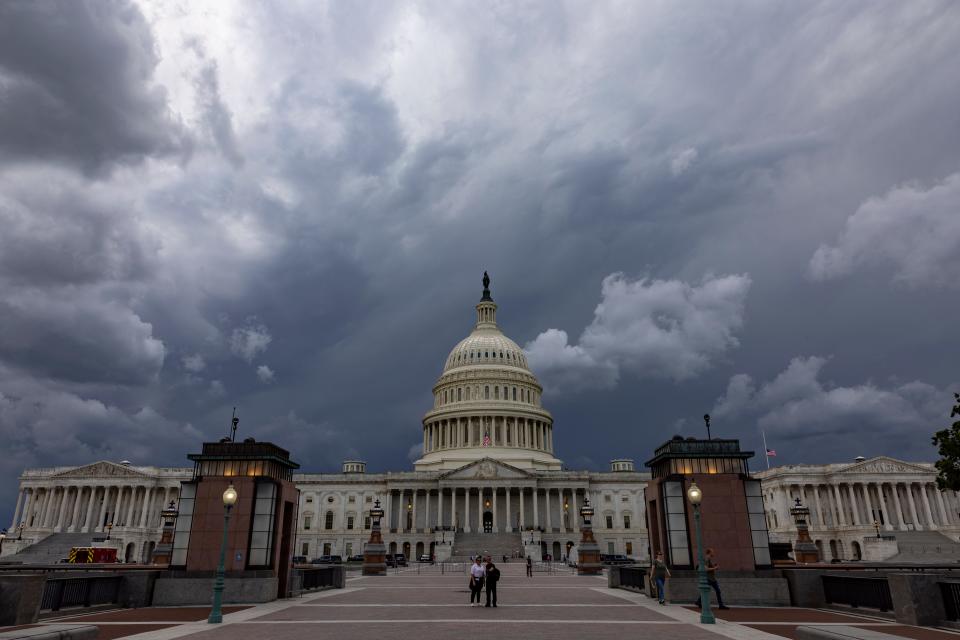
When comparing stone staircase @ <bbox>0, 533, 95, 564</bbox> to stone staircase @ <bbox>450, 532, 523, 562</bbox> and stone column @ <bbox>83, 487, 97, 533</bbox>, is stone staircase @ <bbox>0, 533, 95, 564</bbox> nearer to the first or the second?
stone column @ <bbox>83, 487, 97, 533</bbox>

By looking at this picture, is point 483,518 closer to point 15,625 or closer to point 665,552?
point 665,552

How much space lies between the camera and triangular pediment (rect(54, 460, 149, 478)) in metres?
117

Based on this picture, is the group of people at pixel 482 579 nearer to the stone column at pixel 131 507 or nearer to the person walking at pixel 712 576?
the person walking at pixel 712 576

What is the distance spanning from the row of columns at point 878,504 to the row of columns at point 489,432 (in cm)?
5014

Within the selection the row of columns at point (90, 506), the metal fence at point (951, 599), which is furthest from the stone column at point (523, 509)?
the metal fence at point (951, 599)

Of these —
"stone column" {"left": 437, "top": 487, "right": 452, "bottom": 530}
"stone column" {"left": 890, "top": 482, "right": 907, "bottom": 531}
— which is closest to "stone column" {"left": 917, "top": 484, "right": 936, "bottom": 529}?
"stone column" {"left": 890, "top": 482, "right": 907, "bottom": 531}

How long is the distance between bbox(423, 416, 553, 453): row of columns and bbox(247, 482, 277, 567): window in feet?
331

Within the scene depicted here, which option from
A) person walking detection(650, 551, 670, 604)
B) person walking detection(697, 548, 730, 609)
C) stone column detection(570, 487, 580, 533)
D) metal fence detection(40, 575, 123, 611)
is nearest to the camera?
metal fence detection(40, 575, 123, 611)

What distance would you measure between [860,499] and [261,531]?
371 feet

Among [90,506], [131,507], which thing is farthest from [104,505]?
[131,507]

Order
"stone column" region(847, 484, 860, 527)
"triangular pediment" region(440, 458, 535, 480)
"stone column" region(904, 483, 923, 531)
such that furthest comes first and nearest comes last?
1. "triangular pediment" region(440, 458, 535, 480)
2. "stone column" region(847, 484, 860, 527)
3. "stone column" region(904, 483, 923, 531)

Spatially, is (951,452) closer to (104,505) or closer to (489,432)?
(489,432)

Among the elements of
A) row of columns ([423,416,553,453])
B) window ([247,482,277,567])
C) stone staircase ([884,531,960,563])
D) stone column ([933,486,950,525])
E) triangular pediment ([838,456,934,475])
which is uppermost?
row of columns ([423,416,553,453])

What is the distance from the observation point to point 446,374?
5541 inches
